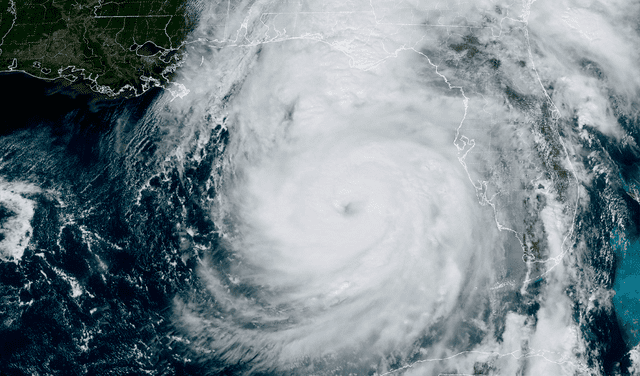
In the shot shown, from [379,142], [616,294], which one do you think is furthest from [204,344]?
[616,294]

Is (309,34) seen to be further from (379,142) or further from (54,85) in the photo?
(54,85)

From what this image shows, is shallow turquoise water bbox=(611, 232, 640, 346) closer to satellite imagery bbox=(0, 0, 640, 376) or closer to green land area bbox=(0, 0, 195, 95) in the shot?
satellite imagery bbox=(0, 0, 640, 376)

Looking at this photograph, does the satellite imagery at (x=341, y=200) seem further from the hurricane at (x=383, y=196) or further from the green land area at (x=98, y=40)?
the green land area at (x=98, y=40)

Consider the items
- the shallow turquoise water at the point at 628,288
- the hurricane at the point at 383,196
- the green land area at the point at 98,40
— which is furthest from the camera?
the green land area at the point at 98,40

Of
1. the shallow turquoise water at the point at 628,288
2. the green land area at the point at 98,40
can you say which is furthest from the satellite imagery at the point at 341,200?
the green land area at the point at 98,40

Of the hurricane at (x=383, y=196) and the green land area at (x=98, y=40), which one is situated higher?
the green land area at (x=98, y=40)

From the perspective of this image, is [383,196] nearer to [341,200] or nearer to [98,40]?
[341,200]

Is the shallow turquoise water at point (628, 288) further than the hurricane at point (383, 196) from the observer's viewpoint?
Yes
